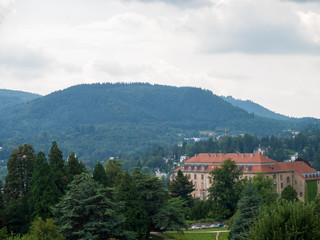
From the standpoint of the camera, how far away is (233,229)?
68312 millimetres

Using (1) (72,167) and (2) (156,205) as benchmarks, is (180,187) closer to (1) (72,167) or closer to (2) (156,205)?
(2) (156,205)

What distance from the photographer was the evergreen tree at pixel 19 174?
218ft

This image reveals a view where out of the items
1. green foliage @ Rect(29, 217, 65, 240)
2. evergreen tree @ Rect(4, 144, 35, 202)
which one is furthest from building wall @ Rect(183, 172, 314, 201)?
green foliage @ Rect(29, 217, 65, 240)

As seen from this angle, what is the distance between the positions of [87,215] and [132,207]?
8293 mm

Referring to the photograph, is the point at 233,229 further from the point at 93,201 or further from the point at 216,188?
the point at 216,188

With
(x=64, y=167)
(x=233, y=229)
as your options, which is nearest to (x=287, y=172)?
(x=233, y=229)

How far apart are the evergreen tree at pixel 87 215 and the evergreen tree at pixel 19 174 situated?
10650 mm

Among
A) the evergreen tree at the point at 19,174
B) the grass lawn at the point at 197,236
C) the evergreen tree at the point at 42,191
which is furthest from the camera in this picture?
the grass lawn at the point at 197,236

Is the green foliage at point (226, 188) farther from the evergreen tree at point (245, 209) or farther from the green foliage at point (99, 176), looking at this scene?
the green foliage at point (99, 176)

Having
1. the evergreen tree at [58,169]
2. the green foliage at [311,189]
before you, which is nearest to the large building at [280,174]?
the green foliage at [311,189]

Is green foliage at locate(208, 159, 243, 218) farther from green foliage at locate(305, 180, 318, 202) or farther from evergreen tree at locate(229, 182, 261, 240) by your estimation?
green foliage at locate(305, 180, 318, 202)

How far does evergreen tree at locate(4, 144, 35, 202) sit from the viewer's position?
66.5 m

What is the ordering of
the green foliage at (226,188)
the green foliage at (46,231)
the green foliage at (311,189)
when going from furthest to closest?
the green foliage at (311,189)
the green foliage at (226,188)
the green foliage at (46,231)

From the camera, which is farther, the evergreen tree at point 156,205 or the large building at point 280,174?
the large building at point 280,174
